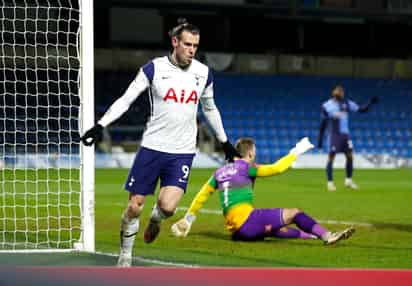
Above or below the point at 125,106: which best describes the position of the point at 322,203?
below

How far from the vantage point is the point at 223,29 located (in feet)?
143

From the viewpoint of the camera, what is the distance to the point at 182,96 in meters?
10.0

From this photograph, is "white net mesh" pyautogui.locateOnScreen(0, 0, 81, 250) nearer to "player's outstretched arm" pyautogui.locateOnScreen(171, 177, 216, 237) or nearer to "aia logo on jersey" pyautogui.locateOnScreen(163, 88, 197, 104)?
"player's outstretched arm" pyautogui.locateOnScreen(171, 177, 216, 237)

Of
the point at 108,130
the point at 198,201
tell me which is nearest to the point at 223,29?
the point at 108,130

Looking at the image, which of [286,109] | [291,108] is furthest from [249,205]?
[291,108]

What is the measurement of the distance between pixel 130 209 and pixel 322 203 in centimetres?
976

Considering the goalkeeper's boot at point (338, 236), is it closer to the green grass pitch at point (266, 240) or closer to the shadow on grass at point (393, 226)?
the green grass pitch at point (266, 240)

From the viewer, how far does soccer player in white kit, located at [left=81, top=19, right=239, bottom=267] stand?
9.94 meters

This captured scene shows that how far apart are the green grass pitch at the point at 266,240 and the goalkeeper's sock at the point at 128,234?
0.44 m

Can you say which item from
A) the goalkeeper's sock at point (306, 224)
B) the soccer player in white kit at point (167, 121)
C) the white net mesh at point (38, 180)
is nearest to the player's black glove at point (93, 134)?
the soccer player in white kit at point (167, 121)

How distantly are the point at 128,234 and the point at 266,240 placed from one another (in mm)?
3136

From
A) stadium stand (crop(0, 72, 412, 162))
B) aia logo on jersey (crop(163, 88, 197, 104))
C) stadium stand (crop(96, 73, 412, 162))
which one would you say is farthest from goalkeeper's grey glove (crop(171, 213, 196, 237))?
stadium stand (crop(96, 73, 412, 162))

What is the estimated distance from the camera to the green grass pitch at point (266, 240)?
1102 centimetres

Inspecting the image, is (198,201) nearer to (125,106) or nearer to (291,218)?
(291,218)
